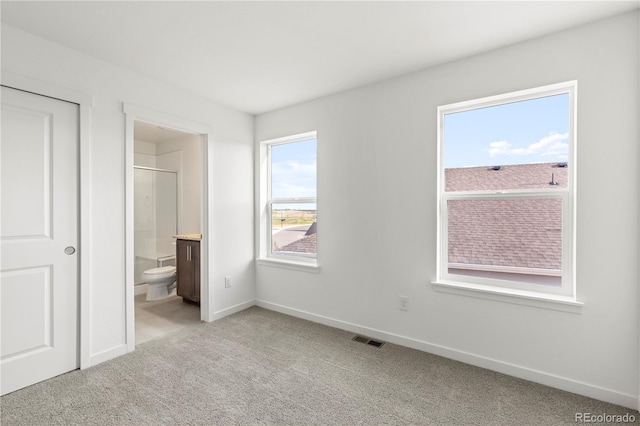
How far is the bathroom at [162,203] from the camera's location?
4.13 metres

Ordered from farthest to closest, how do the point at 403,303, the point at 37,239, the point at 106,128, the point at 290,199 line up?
the point at 290,199
the point at 403,303
the point at 106,128
the point at 37,239

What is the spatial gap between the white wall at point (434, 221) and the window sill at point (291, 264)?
0.23ft

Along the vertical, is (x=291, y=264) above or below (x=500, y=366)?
above

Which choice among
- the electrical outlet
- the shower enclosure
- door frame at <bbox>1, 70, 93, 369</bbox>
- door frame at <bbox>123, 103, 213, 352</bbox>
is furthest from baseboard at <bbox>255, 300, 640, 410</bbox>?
the shower enclosure

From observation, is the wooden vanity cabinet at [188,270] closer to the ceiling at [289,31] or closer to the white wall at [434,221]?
the white wall at [434,221]

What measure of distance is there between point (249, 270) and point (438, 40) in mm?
3068

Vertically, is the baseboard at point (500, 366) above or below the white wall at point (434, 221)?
below

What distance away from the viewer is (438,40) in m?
2.14

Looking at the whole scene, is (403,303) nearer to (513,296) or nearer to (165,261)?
(513,296)

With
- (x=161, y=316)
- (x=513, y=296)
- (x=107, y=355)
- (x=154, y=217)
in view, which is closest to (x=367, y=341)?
(x=513, y=296)

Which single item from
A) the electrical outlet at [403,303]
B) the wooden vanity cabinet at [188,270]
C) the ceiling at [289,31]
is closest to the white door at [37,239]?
the ceiling at [289,31]

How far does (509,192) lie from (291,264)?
7.39 feet

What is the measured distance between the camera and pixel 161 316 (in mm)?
3457

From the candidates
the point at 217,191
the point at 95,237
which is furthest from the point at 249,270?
the point at 95,237
